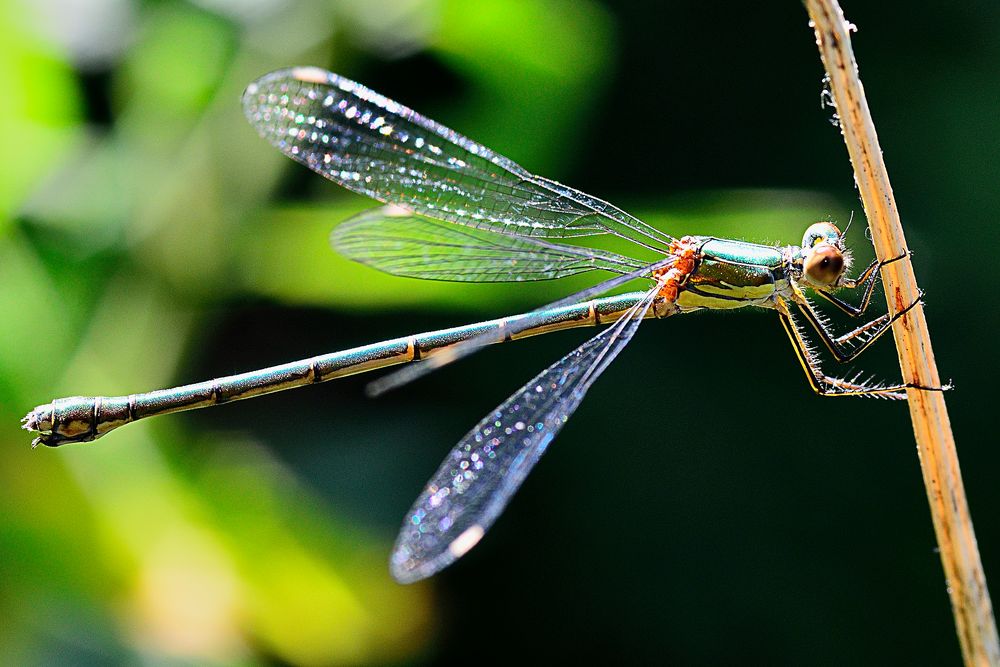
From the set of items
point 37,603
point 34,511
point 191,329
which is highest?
point 191,329

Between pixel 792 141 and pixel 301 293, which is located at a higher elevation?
pixel 792 141

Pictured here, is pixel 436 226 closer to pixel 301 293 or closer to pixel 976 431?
pixel 301 293

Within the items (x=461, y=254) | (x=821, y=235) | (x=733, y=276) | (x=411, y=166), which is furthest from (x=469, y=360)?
(x=821, y=235)

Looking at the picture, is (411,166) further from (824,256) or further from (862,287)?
(862,287)

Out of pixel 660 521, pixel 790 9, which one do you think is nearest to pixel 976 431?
pixel 660 521

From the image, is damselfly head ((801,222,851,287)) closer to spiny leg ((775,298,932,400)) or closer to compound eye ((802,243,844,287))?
compound eye ((802,243,844,287))

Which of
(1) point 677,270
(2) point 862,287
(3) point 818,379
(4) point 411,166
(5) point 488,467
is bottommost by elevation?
(5) point 488,467

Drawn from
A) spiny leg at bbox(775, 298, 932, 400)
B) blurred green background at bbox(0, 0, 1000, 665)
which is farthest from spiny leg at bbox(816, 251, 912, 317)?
blurred green background at bbox(0, 0, 1000, 665)
